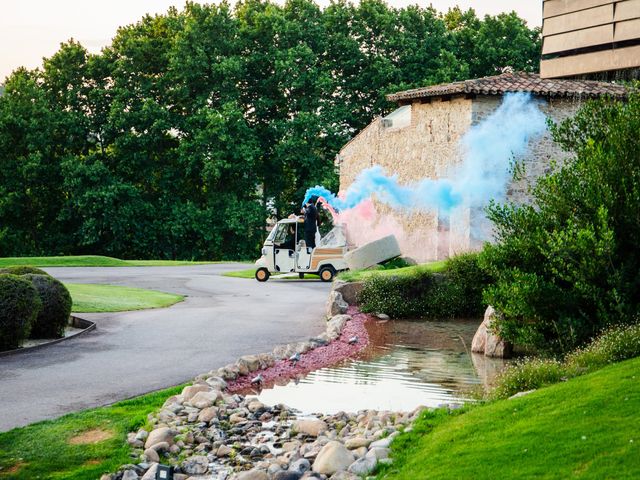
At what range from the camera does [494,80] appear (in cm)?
2834

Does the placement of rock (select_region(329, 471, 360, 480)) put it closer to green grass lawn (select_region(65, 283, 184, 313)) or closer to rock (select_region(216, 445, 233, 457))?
→ rock (select_region(216, 445, 233, 457))

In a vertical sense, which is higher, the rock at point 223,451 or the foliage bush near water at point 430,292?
the foliage bush near water at point 430,292

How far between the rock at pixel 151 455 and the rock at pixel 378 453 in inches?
91.6

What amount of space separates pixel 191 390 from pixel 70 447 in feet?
7.78

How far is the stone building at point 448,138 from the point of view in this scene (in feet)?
90.3

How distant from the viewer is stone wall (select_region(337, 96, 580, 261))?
2781 cm

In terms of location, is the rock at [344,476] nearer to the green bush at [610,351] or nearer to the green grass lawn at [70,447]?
the green grass lawn at [70,447]

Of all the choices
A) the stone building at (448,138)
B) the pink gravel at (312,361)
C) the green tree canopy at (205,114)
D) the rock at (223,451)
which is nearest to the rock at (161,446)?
the rock at (223,451)

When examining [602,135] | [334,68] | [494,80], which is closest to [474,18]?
[334,68]

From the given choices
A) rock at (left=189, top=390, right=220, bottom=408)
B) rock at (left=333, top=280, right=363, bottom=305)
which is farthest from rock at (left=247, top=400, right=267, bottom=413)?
rock at (left=333, top=280, right=363, bottom=305)

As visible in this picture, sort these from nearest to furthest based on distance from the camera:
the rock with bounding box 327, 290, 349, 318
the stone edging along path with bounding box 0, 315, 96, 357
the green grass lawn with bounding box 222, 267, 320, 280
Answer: the stone edging along path with bounding box 0, 315, 96, 357 < the rock with bounding box 327, 290, 349, 318 < the green grass lawn with bounding box 222, 267, 320, 280

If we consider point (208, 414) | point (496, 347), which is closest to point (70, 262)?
point (496, 347)

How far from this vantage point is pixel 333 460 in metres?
8.09

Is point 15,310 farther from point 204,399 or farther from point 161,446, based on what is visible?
point 161,446
